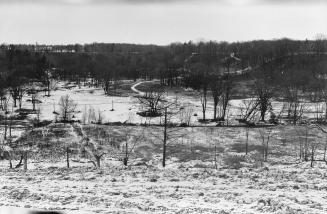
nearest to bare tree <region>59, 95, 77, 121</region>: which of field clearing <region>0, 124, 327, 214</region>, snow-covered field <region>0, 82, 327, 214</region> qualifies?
snow-covered field <region>0, 82, 327, 214</region>

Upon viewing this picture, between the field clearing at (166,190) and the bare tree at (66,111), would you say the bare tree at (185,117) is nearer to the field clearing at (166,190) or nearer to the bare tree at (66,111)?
the bare tree at (66,111)

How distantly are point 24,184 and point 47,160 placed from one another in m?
14.1

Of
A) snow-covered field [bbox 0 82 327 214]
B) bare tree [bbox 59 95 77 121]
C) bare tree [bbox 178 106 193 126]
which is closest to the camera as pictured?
snow-covered field [bbox 0 82 327 214]

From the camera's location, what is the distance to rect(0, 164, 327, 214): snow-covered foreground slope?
16250 mm

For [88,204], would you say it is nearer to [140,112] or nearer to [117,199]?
[117,199]

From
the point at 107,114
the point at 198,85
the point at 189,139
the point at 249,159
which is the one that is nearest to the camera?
the point at 249,159

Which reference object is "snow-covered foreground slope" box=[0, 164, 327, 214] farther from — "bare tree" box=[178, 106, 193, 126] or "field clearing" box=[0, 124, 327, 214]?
"bare tree" box=[178, 106, 193, 126]

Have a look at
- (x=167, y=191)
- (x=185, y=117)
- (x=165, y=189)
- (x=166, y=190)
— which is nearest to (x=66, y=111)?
(x=185, y=117)

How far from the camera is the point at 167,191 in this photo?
18.8 metres

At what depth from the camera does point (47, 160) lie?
111ft

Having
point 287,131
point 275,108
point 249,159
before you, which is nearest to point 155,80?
point 275,108

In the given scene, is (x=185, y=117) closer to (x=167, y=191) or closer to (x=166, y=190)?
(x=166, y=190)

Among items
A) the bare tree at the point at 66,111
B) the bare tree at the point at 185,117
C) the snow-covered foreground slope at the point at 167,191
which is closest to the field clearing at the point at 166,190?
the snow-covered foreground slope at the point at 167,191

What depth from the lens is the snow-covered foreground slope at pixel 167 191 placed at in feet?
53.3
